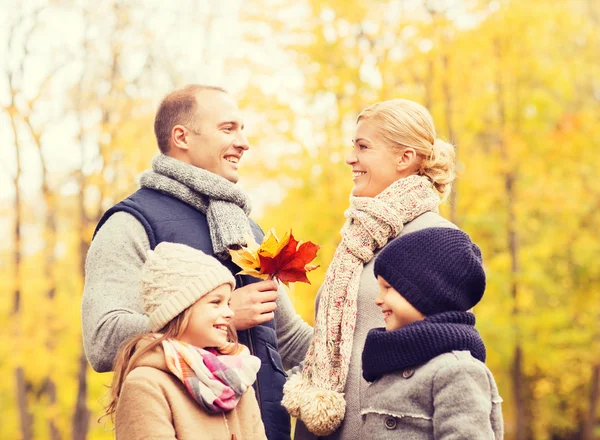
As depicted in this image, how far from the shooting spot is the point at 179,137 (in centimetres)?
339

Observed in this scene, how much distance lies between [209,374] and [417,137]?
143 cm

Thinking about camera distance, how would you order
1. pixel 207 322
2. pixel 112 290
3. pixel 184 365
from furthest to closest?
pixel 112 290 → pixel 207 322 → pixel 184 365

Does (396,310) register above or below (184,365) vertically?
above

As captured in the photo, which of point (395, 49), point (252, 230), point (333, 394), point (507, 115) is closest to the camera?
point (333, 394)

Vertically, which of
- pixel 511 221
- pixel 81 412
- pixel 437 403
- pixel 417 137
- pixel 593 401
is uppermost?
pixel 417 137

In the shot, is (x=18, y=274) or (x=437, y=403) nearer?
(x=437, y=403)

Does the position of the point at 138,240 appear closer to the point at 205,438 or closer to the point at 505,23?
the point at 205,438

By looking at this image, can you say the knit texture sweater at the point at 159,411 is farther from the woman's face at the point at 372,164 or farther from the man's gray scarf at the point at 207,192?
the woman's face at the point at 372,164

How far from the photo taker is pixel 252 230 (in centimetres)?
353

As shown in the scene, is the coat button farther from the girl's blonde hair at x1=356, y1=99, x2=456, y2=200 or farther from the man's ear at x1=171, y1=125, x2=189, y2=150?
the man's ear at x1=171, y1=125, x2=189, y2=150

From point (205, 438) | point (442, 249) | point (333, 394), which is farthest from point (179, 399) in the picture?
point (442, 249)

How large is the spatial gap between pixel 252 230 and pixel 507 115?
1011 cm

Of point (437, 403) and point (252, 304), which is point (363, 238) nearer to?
point (252, 304)

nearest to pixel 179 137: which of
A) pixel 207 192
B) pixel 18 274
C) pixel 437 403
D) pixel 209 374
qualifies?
pixel 207 192
